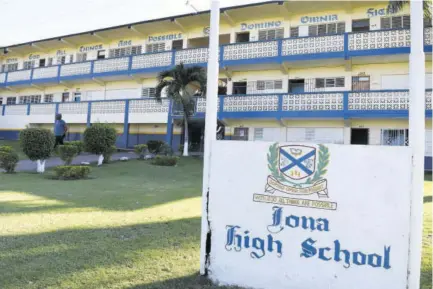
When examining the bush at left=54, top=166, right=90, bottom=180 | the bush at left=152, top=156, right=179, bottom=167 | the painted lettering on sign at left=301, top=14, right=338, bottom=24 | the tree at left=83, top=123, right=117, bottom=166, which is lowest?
the bush at left=54, top=166, right=90, bottom=180

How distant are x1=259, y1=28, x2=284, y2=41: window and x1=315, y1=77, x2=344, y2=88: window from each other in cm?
376

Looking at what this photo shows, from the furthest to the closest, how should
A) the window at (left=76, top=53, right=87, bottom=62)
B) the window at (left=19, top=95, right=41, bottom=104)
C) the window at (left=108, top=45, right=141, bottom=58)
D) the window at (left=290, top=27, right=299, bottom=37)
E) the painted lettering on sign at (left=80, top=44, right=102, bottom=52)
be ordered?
the window at (left=19, top=95, right=41, bottom=104), the window at (left=76, top=53, right=87, bottom=62), the painted lettering on sign at (left=80, top=44, right=102, bottom=52), the window at (left=108, top=45, right=141, bottom=58), the window at (left=290, top=27, right=299, bottom=37)

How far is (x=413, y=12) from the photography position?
280cm

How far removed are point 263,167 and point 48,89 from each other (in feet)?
104

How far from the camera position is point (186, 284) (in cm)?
327

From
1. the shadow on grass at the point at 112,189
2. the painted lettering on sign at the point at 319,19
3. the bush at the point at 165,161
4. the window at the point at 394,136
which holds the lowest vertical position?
the shadow on grass at the point at 112,189

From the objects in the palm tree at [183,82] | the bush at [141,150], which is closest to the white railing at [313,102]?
the palm tree at [183,82]

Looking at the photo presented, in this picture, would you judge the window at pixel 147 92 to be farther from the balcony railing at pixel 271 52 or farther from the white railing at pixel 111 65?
the white railing at pixel 111 65

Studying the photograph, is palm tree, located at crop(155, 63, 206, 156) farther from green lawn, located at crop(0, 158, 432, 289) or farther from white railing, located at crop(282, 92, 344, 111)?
green lawn, located at crop(0, 158, 432, 289)

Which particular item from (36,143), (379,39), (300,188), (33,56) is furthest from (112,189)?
(33,56)

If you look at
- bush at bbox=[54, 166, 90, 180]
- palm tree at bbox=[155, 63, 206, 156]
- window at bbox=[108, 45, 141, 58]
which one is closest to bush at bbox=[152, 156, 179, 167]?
palm tree at bbox=[155, 63, 206, 156]

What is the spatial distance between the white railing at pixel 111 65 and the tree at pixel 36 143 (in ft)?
42.6

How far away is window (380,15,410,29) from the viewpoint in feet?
60.9

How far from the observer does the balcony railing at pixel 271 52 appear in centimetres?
1733
